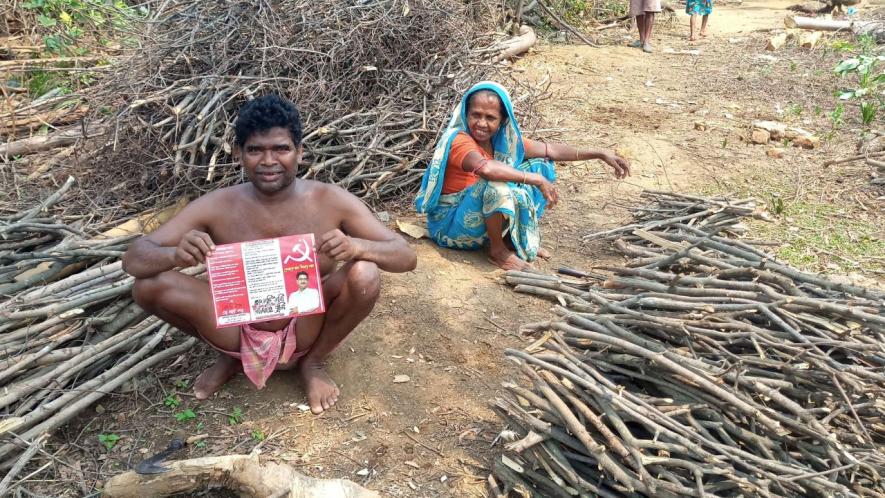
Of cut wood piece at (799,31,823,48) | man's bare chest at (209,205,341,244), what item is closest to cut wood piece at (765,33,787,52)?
cut wood piece at (799,31,823,48)

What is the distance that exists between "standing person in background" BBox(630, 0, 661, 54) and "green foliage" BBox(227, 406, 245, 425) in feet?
24.9

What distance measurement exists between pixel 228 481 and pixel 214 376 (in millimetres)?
603

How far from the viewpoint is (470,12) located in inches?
272

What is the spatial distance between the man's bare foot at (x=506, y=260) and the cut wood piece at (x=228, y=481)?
1854 mm

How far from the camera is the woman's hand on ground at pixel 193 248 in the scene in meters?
2.22

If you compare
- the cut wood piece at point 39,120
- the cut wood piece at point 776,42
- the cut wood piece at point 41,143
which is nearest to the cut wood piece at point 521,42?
the cut wood piece at point 776,42

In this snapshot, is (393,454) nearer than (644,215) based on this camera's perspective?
Yes

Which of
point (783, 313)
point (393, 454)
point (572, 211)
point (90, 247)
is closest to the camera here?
point (783, 313)

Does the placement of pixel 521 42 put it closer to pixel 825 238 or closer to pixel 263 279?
pixel 825 238

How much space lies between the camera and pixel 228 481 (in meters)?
2.18

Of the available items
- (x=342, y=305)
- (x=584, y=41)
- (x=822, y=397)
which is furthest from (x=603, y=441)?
(x=584, y=41)

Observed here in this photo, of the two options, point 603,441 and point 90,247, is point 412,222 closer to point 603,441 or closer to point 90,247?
point 90,247

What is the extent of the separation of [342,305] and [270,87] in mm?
2220

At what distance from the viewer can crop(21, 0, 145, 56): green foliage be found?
5.77 meters
